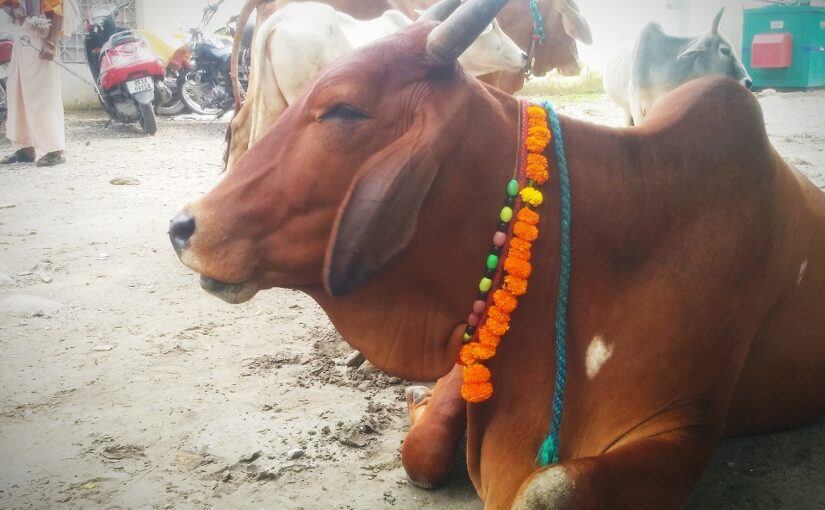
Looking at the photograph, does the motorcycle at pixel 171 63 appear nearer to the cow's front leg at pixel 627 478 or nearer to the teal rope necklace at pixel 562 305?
the teal rope necklace at pixel 562 305

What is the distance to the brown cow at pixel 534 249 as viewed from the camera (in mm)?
1662

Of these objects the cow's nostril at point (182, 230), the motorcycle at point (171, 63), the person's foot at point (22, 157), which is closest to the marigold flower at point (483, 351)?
the cow's nostril at point (182, 230)

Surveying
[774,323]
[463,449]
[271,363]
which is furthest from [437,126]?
[271,363]

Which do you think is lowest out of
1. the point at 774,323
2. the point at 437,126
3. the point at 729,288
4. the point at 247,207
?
the point at 774,323

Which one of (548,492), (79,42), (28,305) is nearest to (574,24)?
(28,305)

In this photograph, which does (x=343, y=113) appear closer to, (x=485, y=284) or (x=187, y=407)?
(x=485, y=284)

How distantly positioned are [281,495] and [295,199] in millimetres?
1047

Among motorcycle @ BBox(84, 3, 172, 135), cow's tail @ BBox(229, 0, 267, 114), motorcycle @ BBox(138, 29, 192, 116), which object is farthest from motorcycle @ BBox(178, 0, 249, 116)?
cow's tail @ BBox(229, 0, 267, 114)

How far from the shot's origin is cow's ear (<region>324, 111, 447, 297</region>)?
1624 millimetres

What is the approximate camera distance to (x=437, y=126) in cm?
167

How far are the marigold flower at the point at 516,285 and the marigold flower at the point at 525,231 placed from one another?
3.8 inches

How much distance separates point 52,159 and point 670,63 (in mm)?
6357

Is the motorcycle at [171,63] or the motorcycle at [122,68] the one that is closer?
the motorcycle at [122,68]

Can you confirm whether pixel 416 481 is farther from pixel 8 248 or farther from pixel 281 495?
pixel 8 248
